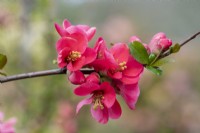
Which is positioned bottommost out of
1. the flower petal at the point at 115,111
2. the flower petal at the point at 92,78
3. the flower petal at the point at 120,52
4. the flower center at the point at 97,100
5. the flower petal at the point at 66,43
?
the flower petal at the point at 115,111

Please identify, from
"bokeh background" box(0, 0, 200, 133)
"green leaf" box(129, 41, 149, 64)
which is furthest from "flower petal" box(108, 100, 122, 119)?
"bokeh background" box(0, 0, 200, 133)

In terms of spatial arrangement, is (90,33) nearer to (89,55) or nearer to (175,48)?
(89,55)

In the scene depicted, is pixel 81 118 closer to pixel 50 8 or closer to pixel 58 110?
pixel 58 110

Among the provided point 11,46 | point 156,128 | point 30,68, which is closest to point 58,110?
point 30,68

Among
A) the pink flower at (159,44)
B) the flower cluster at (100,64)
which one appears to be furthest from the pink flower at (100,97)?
the pink flower at (159,44)

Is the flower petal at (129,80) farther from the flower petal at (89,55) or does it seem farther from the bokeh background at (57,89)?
the bokeh background at (57,89)

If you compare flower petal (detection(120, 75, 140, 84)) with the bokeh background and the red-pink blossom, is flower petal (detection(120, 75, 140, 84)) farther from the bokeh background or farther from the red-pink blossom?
the bokeh background

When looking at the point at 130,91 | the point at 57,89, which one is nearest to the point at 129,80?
the point at 130,91
